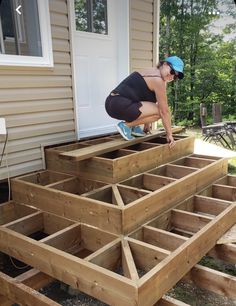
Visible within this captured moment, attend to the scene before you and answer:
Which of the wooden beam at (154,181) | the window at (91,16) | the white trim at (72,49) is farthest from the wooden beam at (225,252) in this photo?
the window at (91,16)

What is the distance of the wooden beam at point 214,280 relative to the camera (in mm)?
2174

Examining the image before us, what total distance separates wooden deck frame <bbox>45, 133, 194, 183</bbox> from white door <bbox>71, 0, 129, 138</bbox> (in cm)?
79

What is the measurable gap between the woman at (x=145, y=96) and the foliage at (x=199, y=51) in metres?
11.0

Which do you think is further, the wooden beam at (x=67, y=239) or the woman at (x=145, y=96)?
the woman at (x=145, y=96)

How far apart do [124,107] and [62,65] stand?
0.98m

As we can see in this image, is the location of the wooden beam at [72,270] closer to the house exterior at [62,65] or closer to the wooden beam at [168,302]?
the wooden beam at [168,302]

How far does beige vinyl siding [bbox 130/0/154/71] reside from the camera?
4.76 meters

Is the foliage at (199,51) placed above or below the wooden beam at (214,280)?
above

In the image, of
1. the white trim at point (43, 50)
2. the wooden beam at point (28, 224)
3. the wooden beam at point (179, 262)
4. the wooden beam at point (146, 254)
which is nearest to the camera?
the wooden beam at point (179, 262)

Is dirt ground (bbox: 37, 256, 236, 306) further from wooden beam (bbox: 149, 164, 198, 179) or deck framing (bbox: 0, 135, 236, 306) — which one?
wooden beam (bbox: 149, 164, 198, 179)

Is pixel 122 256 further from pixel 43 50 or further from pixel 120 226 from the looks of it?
pixel 43 50

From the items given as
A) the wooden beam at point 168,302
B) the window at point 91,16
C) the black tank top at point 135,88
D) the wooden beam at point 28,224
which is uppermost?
the window at point 91,16

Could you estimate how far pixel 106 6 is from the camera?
181 inches

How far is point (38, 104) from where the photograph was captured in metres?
3.62
